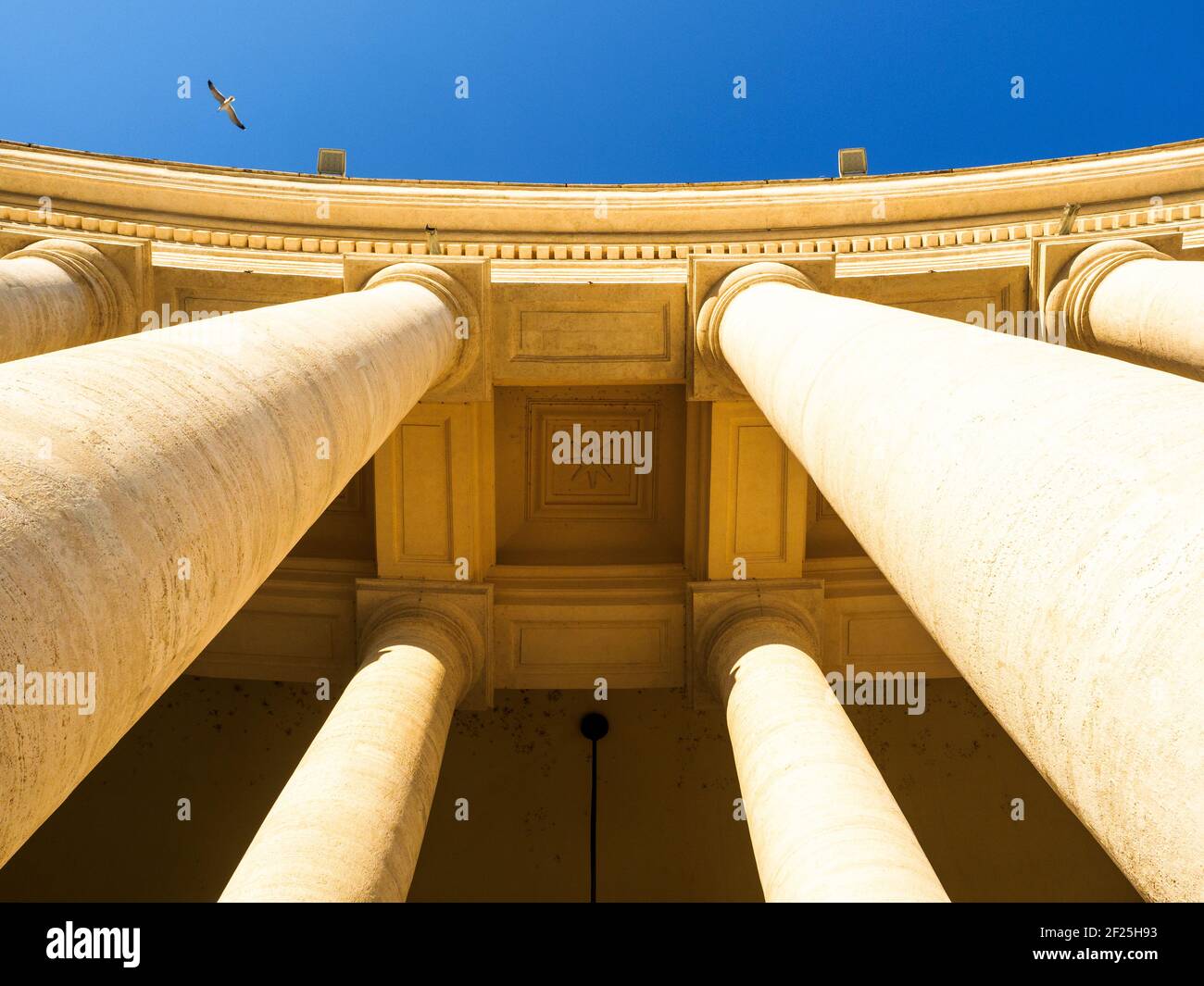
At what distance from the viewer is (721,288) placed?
60.2 ft

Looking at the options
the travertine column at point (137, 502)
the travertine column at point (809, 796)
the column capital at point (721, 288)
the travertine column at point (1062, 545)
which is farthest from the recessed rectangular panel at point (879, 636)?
the travertine column at point (137, 502)

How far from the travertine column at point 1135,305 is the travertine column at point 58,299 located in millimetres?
20152

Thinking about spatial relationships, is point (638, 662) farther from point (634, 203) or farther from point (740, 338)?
point (634, 203)

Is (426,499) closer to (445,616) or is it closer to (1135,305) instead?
(445,616)

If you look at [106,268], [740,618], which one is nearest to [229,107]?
[106,268]

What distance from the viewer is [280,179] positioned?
23438 mm

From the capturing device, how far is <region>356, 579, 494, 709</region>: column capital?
20.4 meters

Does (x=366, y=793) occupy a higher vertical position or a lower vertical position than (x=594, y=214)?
lower

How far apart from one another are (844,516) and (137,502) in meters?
7.03

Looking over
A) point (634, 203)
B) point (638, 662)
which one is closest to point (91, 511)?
point (638, 662)

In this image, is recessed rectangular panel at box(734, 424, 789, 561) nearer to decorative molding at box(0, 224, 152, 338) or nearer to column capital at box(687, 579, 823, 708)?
column capital at box(687, 579, 823, 708)

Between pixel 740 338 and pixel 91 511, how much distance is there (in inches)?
476

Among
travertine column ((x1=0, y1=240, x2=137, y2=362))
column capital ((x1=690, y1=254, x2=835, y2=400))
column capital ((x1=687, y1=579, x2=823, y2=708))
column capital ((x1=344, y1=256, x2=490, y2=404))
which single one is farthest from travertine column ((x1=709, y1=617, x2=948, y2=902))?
travertine column ((x1=0, y1=240, x2=137, y2=362))

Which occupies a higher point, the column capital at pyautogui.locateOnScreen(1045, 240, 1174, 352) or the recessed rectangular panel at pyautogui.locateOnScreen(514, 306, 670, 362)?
the column capital at pyautogui.locateOnScreen(1045, 240, 1174, 352)
